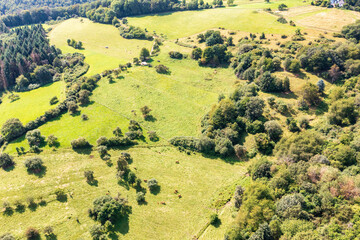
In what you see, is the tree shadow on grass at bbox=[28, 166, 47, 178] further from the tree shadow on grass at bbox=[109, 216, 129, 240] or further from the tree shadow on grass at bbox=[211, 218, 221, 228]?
the tree shadow on grass at bbox=[211, 218, 221, 228]

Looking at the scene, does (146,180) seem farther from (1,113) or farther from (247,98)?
(1,113)

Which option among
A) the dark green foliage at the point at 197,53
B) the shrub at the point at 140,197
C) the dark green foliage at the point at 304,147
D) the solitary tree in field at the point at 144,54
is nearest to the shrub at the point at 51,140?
the shrub at the point at 140,197

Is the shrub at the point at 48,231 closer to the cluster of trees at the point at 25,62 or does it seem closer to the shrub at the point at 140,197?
the shrub at the point at 140,197

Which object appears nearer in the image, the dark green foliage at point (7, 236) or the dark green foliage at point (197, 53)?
the dark green foliage at point (7, 236)

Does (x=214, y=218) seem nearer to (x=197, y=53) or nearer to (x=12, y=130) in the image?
(x=12, y=130)

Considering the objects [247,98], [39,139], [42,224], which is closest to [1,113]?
[39,139]

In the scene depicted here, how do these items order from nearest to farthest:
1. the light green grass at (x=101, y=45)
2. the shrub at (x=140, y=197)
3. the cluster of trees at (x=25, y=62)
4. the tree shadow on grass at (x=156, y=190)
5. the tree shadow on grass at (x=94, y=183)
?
1. the shrub at (x=140, y=197)
2. the tree shadow on grass at (x=156, y=190)
3. the tree shadow on grass at (x=94, y=183)
4. the cluster of trees at (x=25, y=62)
5. the light green grass at (x=101, y=45)
